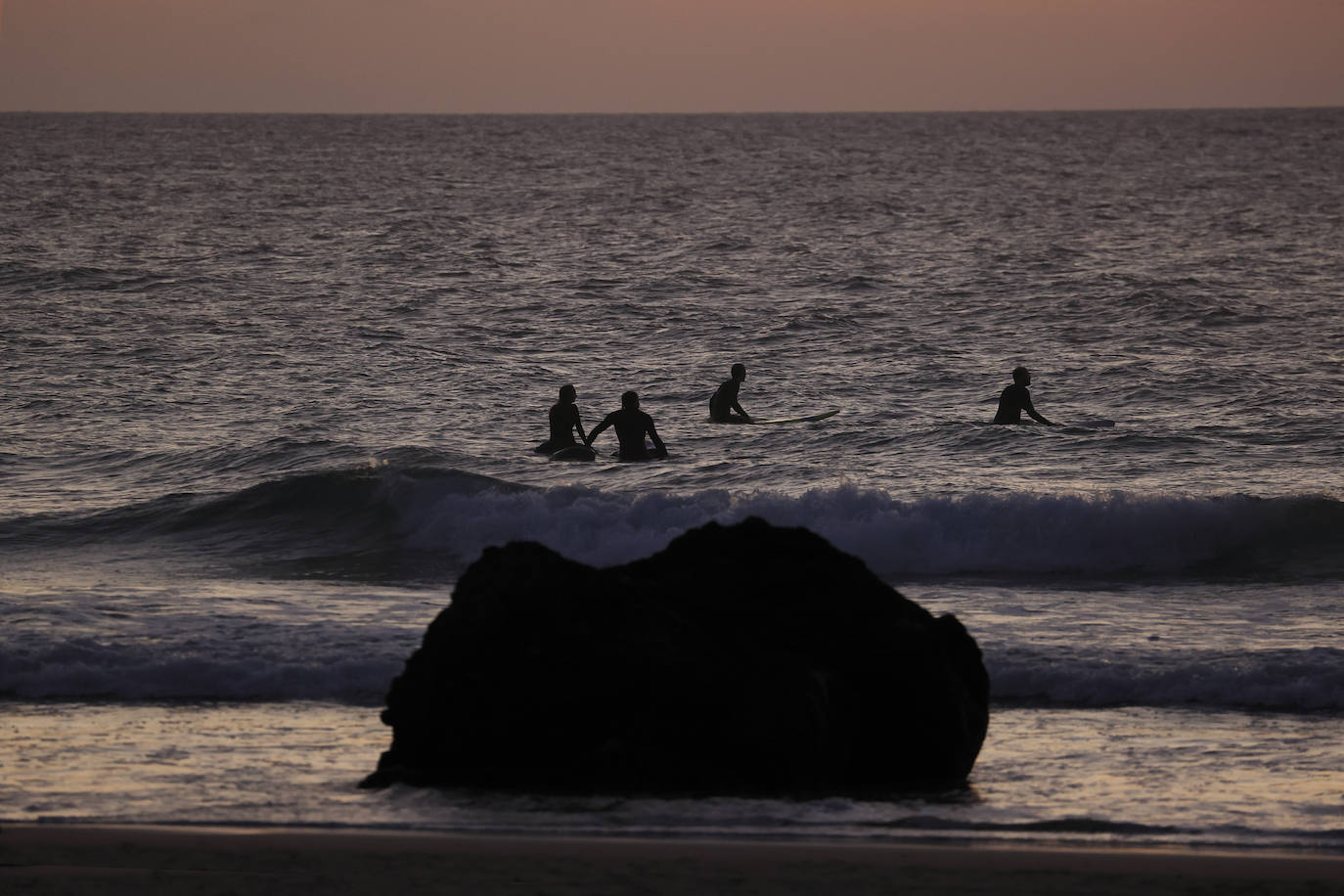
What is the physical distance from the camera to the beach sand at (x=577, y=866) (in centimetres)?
514

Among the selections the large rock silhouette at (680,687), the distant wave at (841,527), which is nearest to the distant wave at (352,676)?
the large rock silhouette at (680,687)

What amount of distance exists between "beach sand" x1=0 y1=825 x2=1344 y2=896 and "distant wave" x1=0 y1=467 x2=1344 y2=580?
777 cm

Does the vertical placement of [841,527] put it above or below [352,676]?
above

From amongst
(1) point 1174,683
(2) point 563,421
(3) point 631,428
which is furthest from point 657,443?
(1) point 1174,683

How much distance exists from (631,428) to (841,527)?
4.22 metres

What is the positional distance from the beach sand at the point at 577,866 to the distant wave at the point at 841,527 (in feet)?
25.5

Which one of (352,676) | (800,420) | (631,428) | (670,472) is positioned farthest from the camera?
(800,420)

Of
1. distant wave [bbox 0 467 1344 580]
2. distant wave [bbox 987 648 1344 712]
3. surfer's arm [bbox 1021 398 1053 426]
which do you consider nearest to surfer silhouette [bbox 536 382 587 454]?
distant wave [bbox 0 467 1344 580]

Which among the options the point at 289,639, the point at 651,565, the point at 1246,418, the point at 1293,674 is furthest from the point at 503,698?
the point at 1246,418

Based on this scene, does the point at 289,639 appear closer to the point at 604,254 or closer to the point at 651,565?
the point at 651,565

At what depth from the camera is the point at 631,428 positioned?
1800cm

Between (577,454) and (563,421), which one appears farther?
(563,421)

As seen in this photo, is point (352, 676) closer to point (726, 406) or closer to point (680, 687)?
point (680, 687)

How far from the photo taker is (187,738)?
23.7ft
